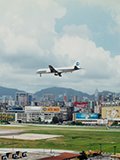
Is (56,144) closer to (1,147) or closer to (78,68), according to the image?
(1,147)

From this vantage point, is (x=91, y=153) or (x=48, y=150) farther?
(x=48, y=150)

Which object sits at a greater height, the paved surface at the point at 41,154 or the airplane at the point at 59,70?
the airplane at the point at 59,70

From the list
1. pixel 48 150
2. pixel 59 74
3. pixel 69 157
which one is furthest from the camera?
pixel 59 74

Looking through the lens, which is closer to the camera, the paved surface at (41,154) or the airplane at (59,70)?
the paved surface at (41,154)

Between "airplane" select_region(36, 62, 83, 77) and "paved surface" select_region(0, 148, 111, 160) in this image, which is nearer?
"paved surface" select_region(0, 148, 111, 160)

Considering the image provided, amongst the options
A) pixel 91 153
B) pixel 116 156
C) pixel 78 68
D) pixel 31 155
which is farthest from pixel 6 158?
pixel 78 68

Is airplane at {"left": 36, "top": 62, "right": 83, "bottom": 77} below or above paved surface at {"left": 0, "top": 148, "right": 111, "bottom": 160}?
above

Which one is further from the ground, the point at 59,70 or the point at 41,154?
the point at 59,70

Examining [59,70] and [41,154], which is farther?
[59,70]

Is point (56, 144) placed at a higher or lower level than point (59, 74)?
lower

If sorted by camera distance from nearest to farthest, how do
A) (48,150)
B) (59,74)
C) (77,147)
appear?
(48,150)
(77,147)
(59,74)
